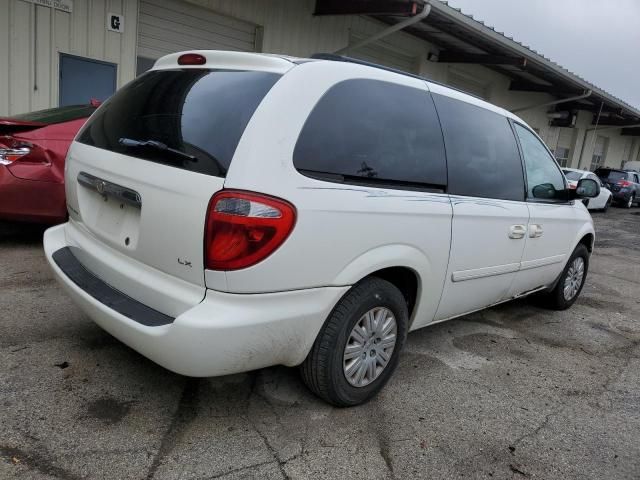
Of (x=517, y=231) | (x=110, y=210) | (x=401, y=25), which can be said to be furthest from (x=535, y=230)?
(x=401, y=25)

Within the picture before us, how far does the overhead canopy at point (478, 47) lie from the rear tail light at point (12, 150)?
7375 mm

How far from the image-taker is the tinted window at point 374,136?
2.40 meters

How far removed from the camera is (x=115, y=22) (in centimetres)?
827

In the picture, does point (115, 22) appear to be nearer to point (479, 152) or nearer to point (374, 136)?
point (479, 152)

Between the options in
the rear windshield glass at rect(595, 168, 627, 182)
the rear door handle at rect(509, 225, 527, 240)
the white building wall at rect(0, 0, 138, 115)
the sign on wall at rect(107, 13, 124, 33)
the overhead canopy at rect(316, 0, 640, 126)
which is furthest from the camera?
the rear windshield glass at rect(595, 168, 627, 182)

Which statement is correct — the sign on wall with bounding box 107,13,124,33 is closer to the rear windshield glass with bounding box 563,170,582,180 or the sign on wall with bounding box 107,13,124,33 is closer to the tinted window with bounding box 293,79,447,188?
the tinted window with bounding box 293,79,447,188

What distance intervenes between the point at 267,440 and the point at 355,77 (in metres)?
1.86

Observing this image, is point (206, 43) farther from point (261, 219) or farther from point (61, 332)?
point (261, 219)

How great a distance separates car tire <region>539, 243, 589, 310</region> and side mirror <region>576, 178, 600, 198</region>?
649 mm

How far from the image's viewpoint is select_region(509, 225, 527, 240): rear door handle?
368 centimetres

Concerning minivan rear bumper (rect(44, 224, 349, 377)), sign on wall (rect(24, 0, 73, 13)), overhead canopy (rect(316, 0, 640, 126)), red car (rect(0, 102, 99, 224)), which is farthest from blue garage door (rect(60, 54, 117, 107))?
minivan rear bumper (rect(44, 224, 349, 377))

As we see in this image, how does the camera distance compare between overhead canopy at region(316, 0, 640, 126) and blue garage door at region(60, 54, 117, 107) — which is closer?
blue garage door at region(60, 54, 117, 107)

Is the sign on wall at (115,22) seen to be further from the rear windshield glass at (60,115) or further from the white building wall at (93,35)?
the rear windshield glass at (60,115)

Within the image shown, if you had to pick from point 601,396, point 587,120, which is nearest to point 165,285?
point 601,396
